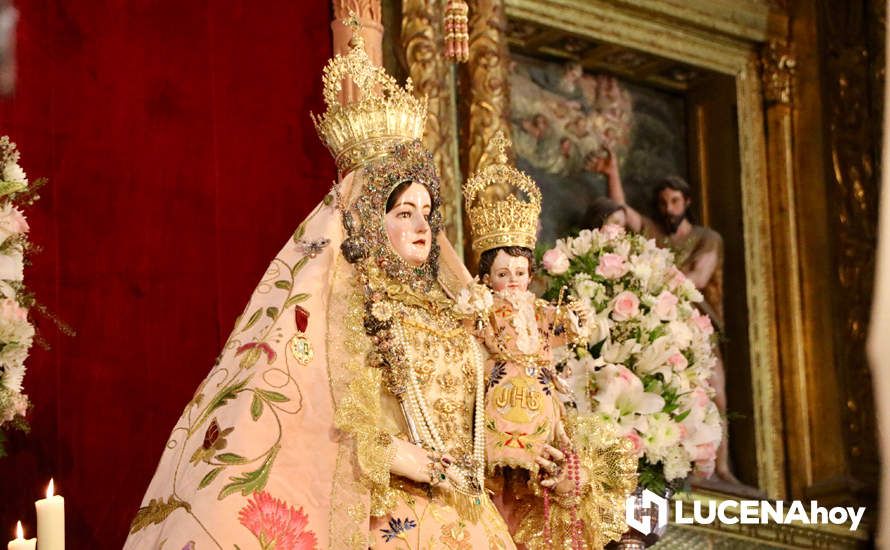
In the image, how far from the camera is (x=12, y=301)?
3.07 meters

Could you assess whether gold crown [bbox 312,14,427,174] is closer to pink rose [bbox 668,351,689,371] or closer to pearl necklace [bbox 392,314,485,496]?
pearl necklace [bbox 392,314,485,496]

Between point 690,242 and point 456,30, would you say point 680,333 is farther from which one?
point 690,242

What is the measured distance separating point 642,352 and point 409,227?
3.76ft

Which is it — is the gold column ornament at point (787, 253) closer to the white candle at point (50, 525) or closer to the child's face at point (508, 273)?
the child's face at point (508, 273)

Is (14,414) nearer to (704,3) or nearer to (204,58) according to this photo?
(204,58)

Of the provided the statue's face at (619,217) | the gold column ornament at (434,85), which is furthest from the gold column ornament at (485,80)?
the statue's face at (619,217)

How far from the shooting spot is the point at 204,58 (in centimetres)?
A: 413

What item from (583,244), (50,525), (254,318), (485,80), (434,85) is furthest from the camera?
(485,80)

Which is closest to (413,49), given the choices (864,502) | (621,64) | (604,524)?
(621,64)

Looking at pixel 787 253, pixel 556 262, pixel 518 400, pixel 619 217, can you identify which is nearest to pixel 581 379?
pixel 556 262

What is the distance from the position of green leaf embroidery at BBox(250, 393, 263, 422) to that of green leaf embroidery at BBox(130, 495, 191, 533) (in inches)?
8.8

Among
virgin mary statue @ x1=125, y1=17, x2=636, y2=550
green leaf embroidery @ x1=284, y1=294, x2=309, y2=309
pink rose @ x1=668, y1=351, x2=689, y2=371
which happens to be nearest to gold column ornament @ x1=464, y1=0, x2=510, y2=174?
pink rose @ x1=668, y1=351, x2=689, y2=371

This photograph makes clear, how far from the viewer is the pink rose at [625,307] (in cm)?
407

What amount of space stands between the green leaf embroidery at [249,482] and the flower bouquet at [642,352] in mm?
1242
